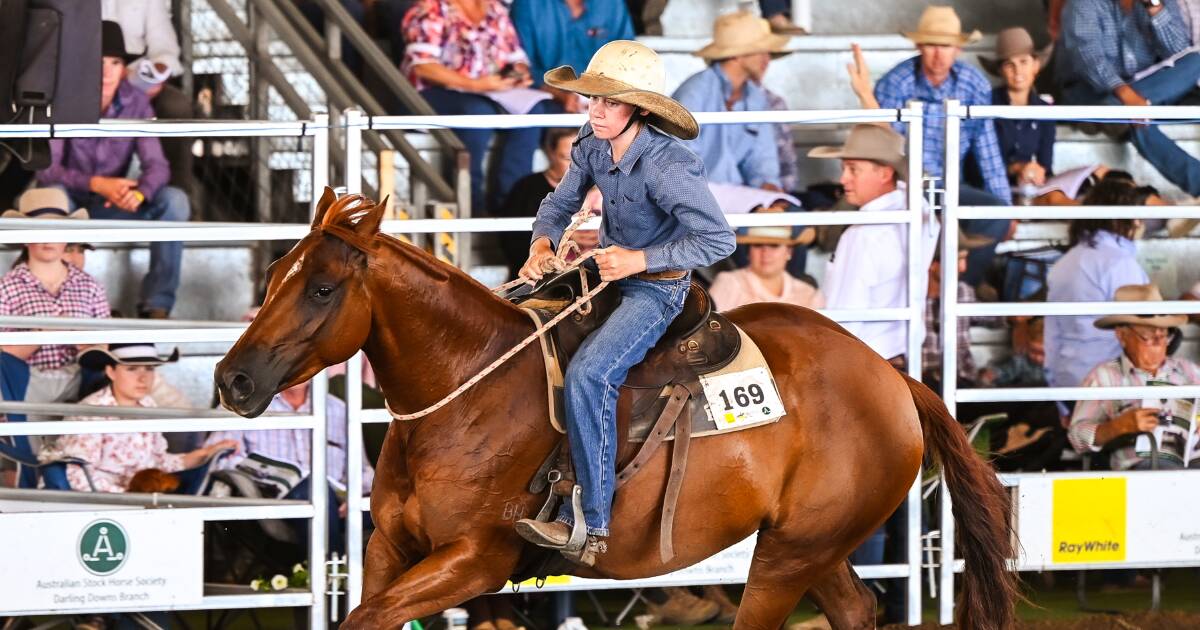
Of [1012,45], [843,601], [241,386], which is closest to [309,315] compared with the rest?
[241,386]

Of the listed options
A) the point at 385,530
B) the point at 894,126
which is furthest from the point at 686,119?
the point at 894,126

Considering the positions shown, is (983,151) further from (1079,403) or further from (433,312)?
(433,312)

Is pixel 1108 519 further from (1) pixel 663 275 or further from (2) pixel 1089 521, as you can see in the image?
(1) pixel 663 275

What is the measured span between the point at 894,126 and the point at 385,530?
482cm

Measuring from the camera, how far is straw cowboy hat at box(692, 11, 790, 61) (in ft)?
26.6

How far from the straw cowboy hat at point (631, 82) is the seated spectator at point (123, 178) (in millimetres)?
3713

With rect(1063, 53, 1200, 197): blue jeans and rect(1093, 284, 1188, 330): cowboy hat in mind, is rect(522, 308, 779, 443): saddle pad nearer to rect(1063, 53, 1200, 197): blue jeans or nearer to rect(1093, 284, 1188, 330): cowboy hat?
rect(1093, 284, 1188, 330): cowboy hat

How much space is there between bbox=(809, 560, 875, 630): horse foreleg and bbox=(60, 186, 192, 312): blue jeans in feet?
13.0

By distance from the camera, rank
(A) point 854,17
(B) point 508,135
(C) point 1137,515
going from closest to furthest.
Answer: (C) point 1137,515 → (B) point 508,135 → (A) point 854,17

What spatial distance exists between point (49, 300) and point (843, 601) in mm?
3948

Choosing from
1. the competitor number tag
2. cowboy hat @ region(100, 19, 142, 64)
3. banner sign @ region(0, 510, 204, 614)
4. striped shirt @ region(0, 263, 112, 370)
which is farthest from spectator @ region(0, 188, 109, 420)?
the competitor number tag

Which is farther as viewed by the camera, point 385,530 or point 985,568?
point 985,568

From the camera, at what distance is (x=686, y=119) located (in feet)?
13.9

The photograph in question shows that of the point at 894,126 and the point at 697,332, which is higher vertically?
the point at 894,126
